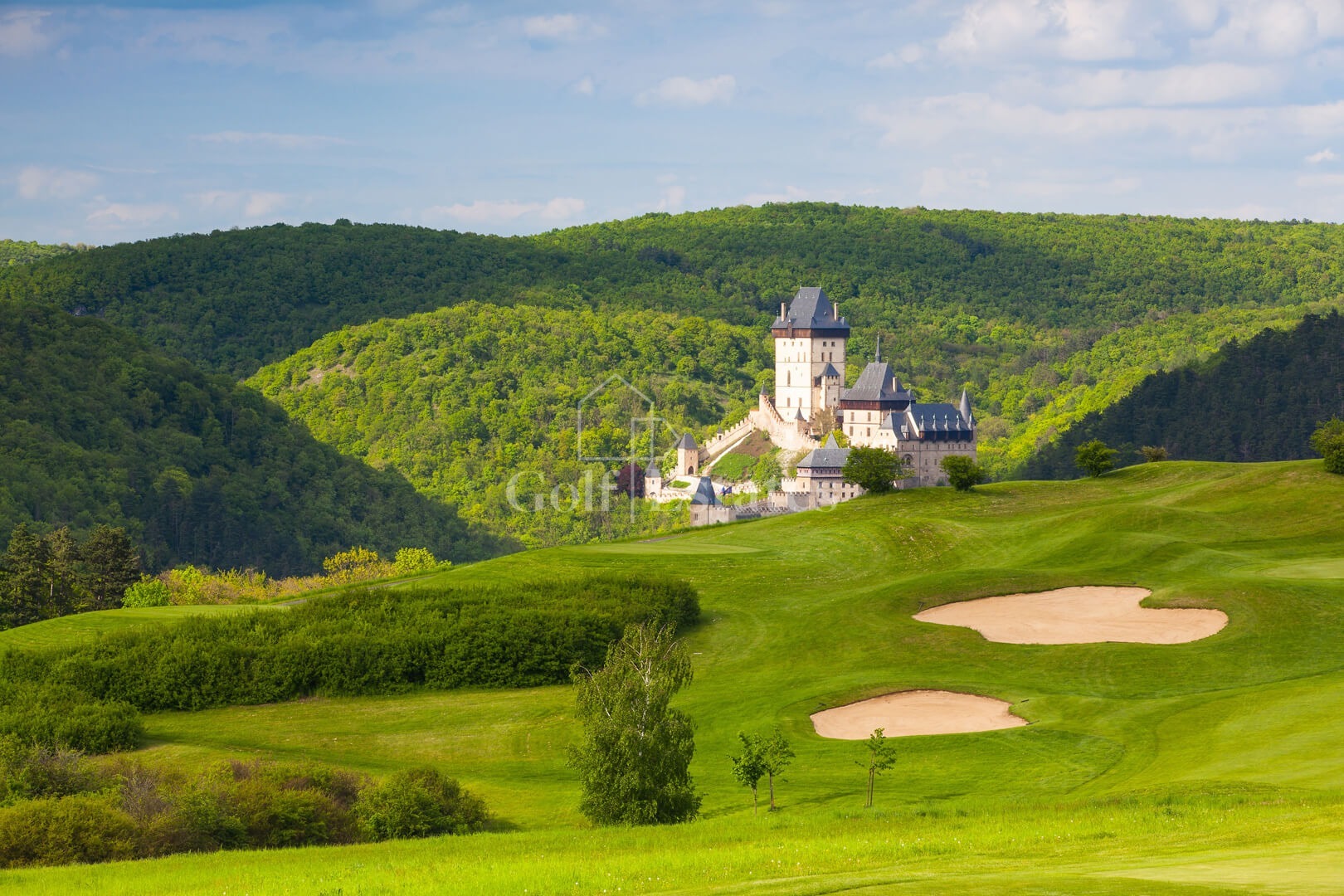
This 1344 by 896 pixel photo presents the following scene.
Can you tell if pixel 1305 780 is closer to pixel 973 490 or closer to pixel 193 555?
pixel 973 490

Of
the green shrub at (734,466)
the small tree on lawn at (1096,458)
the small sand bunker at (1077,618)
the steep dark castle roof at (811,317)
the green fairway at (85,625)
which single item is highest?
the steep dark castle roof at (811,317)

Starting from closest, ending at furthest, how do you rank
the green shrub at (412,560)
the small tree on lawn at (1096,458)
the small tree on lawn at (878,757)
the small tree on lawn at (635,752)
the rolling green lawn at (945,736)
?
the rolling green lawn at (945,736), the small tree on lawn at (635,752), the small tree on lawn at (878,757), the small tree on lawn at (1096,458), the green shrub at (412,560)

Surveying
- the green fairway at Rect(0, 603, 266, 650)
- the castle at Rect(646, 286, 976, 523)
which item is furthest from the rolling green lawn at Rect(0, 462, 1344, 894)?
the castle at Rect(646, 286, 976, 523)

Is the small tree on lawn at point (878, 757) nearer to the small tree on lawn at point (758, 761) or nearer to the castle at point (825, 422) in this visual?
the small tree on lawn at point (758, 761)

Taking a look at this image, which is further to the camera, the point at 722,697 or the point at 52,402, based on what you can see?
the point at 52,402

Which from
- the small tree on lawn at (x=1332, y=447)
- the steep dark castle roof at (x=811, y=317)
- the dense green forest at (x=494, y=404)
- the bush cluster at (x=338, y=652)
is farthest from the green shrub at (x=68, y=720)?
the dense green forest at (x=494, y=404)

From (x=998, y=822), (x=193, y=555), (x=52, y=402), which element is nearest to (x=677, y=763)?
(x=998, y=822)
